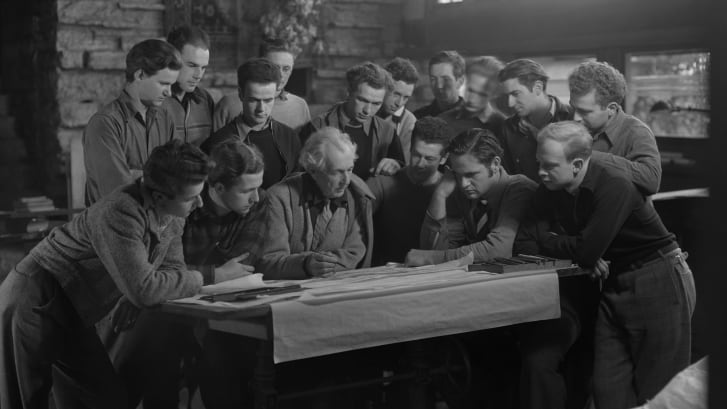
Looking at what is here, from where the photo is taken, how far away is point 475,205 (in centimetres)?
449

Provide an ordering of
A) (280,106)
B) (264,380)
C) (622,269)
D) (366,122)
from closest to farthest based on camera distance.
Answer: (264,380), (622,269), (366,122), (280,106)

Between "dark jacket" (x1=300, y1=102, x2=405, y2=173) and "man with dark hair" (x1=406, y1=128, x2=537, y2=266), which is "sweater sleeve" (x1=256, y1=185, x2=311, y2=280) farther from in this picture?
"dark jacket" (x1=300, y1=102, x2=405, y2=173)

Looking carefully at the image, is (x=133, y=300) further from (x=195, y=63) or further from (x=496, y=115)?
(x=496, y=115)

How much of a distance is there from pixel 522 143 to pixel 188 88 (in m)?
1.68

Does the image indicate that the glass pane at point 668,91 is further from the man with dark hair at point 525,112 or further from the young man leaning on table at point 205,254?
the young man leaning on table at point 205,254

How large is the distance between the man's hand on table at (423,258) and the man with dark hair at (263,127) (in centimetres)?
80

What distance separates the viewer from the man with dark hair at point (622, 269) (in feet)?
13.9

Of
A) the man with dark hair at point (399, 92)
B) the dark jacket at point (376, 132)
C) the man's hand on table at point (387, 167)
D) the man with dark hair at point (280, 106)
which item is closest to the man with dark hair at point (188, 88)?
the man with dark hair at point (280, 106)

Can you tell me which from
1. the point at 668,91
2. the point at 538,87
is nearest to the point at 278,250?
the point at 538,87

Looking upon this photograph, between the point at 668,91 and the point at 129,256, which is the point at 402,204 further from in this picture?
the point at 668,91

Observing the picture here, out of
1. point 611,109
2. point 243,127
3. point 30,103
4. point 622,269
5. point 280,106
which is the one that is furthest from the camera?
point 30,103

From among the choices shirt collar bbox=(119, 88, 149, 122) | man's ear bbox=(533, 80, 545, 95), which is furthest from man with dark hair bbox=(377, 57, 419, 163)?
shirt collar bbox=(119, 88, 149, 122)

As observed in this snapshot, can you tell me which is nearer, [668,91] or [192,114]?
[192,114]

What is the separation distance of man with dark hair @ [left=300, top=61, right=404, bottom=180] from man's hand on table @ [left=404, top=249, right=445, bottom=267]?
1.92 feet
